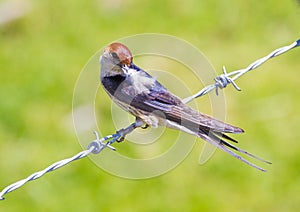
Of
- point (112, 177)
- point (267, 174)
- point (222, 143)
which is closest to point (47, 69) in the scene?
point (112, 177)

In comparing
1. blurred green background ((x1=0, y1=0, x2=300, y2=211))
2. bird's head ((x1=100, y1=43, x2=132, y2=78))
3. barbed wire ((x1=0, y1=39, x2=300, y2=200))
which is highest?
blurred green background ((x1=0, y1=0, x2=300, y2=211))

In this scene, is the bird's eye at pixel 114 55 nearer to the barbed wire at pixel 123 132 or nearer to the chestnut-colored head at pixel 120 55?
the chestnut-colored head at pixel 120 55

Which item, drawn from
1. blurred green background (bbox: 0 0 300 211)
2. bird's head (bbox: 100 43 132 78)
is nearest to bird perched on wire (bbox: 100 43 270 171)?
bird's head (bbox: 100 43 132 78)

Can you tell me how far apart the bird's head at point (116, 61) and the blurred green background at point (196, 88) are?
1.37 meters

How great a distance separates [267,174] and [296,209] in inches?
13.2

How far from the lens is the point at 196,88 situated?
706 cm

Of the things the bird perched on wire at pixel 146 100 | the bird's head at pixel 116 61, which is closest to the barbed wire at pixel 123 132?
the bird perched on wire at pixel 146 100

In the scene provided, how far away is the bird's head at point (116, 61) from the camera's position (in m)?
3.86

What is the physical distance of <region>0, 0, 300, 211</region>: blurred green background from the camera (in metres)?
6.06

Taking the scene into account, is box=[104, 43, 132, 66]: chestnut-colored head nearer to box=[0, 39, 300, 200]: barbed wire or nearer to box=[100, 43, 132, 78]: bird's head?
box=[100, 43, 132, 78]: bird's head

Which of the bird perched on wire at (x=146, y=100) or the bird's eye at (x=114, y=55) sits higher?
the bird's eye at (x=114, y=55)

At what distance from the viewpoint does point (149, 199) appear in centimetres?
605

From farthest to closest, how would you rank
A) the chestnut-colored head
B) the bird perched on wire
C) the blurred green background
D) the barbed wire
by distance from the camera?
the blurred green background
the chestnut-colored head
the bird perched on wire
the barbed wire

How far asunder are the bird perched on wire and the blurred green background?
4.57 feet
